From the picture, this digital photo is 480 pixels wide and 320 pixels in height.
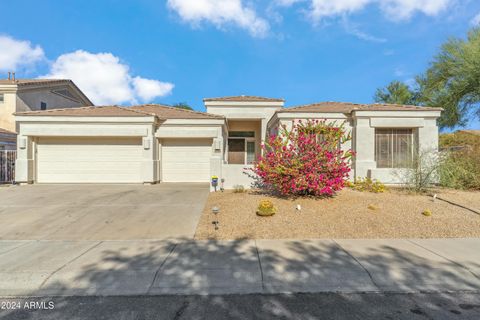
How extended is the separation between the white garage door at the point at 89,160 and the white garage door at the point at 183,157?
1.34 m

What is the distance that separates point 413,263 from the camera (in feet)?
13.8

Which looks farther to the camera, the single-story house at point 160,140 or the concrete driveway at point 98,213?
the single-story house at point 160,140

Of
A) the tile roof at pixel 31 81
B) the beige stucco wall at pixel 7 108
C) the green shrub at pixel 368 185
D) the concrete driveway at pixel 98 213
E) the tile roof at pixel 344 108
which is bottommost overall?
the concrete driveway at pixel 98 213

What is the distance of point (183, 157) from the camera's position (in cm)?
1361

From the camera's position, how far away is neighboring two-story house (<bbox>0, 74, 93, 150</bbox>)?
61.3ft

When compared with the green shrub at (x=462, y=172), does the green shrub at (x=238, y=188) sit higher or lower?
lower

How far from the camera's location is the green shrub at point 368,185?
9.97 meters

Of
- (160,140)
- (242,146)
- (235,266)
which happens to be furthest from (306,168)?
(242,146)

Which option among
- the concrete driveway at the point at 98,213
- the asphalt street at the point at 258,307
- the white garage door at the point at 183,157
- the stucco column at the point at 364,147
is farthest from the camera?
the white garage door at the point at 183,157

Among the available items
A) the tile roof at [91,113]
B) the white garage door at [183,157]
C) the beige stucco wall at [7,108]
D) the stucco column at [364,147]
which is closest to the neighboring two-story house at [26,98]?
the beige stucco wall at [7,108]

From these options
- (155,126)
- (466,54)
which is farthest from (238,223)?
(466,54)

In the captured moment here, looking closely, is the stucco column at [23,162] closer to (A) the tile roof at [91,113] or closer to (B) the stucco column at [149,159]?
(A) the tile roof at [91,113]

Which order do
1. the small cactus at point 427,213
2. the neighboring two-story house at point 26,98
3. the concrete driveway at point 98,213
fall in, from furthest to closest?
1. the neighboring two-story house at point 26,98
2. the small cactus at point 427,213
3. the concrete driveway at point 98,213

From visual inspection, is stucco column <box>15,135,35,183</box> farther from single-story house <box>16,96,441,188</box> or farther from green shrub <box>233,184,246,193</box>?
green shrub <box>233,184,246,193</box>
